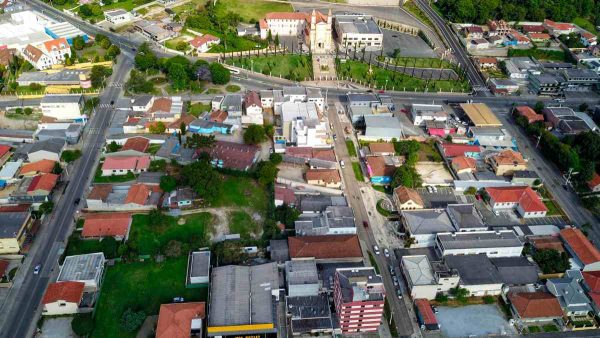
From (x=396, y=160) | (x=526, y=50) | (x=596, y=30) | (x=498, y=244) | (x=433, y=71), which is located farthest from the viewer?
(x=596, y=30)

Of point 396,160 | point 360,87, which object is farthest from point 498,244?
point 360,87

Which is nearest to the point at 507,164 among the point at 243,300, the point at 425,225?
the point at 425,225

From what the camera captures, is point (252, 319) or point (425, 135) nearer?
point (252, 319)

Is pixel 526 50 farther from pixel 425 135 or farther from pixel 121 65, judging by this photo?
pixel 121 65

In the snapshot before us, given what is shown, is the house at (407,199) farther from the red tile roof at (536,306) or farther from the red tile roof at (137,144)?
the red tile roof at (137,144)

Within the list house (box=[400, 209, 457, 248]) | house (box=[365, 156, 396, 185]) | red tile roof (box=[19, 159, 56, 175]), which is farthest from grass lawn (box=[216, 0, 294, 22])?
house (box=[400, 209, 457, 248])

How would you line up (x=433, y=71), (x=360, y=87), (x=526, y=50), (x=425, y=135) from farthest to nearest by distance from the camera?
(x=526, y=50)
(x=433, y=71)
(x=360, y=87)
(x=425, y=135)
